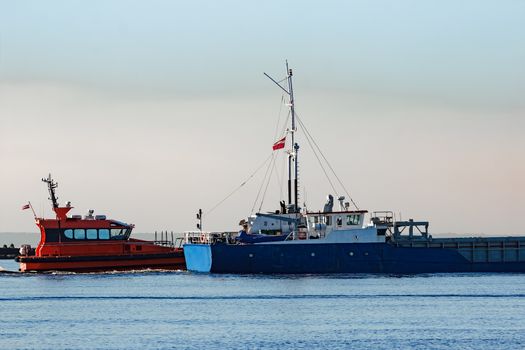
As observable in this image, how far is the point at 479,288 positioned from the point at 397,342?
29223 mm

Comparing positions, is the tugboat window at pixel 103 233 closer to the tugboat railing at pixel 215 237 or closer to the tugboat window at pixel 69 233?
the tugboat window at pixel 69 233

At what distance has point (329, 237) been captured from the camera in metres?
93.4

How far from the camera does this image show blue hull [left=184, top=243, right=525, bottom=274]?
93.0 m

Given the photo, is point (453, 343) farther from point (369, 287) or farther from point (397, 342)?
point (369, 287)

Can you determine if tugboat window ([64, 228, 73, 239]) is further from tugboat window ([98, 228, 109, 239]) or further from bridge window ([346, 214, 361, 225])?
bridge window ([346, 214, 361, 225])

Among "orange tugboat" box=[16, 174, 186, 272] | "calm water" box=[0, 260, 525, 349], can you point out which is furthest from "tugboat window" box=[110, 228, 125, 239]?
"calm water" box=[0, 260, 525, 349]

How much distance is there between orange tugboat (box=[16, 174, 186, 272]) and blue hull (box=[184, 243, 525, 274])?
6689mm

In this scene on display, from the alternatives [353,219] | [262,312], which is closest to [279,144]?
[353,219]

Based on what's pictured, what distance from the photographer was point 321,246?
93438 millimetres

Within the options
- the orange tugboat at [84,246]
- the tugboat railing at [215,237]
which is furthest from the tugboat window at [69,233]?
the tugboat railing at [215,237]

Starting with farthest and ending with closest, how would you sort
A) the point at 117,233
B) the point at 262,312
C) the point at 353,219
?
1. the point at 117,233
2. the point at 353,219
3. the point at 262,312

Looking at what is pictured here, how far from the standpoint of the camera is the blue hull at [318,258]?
93000mm

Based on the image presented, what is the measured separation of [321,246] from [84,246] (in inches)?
748

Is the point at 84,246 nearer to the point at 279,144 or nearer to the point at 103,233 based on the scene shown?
the point at 103,233
